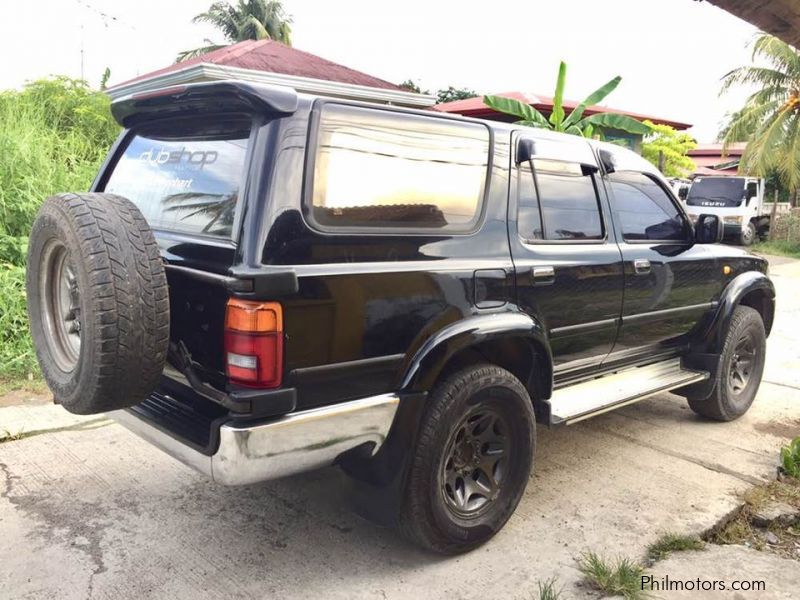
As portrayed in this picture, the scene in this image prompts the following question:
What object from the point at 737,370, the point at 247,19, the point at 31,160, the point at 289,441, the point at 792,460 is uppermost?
the point at 247,19

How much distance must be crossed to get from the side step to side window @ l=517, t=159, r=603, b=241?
840 mm

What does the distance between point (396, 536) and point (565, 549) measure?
773mm

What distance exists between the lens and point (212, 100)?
2.62 metres

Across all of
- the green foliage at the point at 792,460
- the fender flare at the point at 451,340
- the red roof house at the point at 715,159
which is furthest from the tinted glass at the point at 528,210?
the red roof house at the point at 715,159

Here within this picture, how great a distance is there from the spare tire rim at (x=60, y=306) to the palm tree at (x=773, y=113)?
20883 mm

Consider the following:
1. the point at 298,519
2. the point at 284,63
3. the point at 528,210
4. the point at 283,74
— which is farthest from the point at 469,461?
the point at 284,63

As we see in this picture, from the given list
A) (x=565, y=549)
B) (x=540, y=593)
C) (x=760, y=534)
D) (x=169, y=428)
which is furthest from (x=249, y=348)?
(x=760, y=534)

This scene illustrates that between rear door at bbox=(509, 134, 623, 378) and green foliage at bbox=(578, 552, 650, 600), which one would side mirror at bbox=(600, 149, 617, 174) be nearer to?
rear door at bbox=(509, 134, 623, 378)

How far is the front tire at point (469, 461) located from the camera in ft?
9.04

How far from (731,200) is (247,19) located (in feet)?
75.1

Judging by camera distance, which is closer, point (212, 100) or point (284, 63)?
point (212, 100)

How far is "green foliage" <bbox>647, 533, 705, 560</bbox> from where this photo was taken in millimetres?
3016

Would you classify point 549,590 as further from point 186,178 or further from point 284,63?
point 284,63

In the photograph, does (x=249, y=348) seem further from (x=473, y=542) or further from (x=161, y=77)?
(x=161, y=77)
